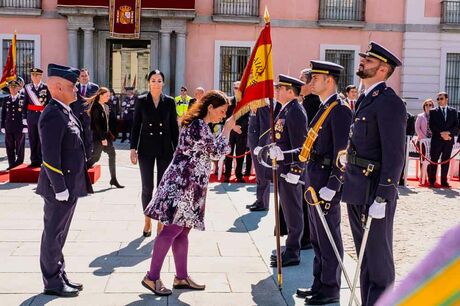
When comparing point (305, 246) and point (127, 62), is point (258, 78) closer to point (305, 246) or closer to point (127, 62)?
point (305, 246)

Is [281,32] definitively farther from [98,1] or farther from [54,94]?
[54,94]

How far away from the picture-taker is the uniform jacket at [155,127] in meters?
6.95

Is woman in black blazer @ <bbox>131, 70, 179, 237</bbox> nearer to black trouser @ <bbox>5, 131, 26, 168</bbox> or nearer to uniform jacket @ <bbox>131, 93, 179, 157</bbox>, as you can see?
uniform jacket @ <bbox>131, 93, 179, 157</bbox>

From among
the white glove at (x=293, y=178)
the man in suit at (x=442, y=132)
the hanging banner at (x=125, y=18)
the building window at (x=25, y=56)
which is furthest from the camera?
the building window at (x=25, y=56)

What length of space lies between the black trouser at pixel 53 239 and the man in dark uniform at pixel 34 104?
23.0 ft

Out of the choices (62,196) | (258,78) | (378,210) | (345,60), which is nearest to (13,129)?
(62,196)

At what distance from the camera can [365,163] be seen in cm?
399

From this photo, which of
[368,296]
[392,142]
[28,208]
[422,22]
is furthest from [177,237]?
[422,22]

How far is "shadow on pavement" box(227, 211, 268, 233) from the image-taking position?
750 centimetres

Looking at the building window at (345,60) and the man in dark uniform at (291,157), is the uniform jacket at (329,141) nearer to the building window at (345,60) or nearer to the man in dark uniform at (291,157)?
the man in dark uniform at (291,157)

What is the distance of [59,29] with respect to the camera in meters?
24.0

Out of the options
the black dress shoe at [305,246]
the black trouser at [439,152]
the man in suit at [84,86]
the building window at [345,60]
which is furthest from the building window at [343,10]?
the black dress shoe at [305,246]

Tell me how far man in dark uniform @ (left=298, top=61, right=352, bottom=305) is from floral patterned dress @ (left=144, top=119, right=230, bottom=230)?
0.77 metres

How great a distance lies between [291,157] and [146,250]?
6.16 ft
